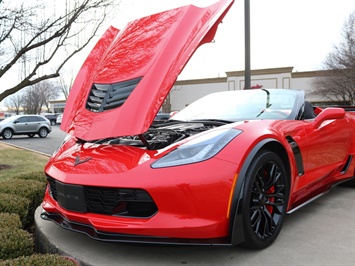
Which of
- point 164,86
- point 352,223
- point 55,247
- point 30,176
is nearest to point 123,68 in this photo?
point 164,86

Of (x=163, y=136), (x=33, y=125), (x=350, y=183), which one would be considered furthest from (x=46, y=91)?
(x=163, y=136)

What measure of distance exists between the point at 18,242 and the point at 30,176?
2.21m

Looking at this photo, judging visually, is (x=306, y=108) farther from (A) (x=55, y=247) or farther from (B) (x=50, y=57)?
(B) (x=50, y=57)

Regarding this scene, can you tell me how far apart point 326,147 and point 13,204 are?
312 centimetres

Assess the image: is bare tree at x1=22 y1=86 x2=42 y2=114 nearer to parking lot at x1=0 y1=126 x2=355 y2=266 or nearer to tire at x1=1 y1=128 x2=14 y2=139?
tire at x1=1 y1=128 x2=14 y2=139

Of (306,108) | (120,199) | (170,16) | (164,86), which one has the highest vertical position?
(170,16)

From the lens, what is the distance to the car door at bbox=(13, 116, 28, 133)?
21.9 m

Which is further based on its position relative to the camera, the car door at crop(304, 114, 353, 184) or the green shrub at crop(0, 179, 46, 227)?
the green shrub at crop(0, 179, 46, 227)

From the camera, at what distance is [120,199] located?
2.16 metres

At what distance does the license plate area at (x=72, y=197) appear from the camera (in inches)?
89.2

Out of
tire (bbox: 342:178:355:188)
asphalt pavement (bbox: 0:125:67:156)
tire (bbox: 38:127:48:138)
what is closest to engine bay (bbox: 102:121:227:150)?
tire (bbox: 342:178:355:188)

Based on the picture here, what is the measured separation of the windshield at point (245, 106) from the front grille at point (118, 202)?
1.47m

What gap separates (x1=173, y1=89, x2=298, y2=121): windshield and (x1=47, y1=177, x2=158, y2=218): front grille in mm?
1470

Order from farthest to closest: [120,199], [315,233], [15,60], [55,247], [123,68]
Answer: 1. [15,60]
2. [123,68]
3. [315,233]
4. [55,247]
5. [120,199]
